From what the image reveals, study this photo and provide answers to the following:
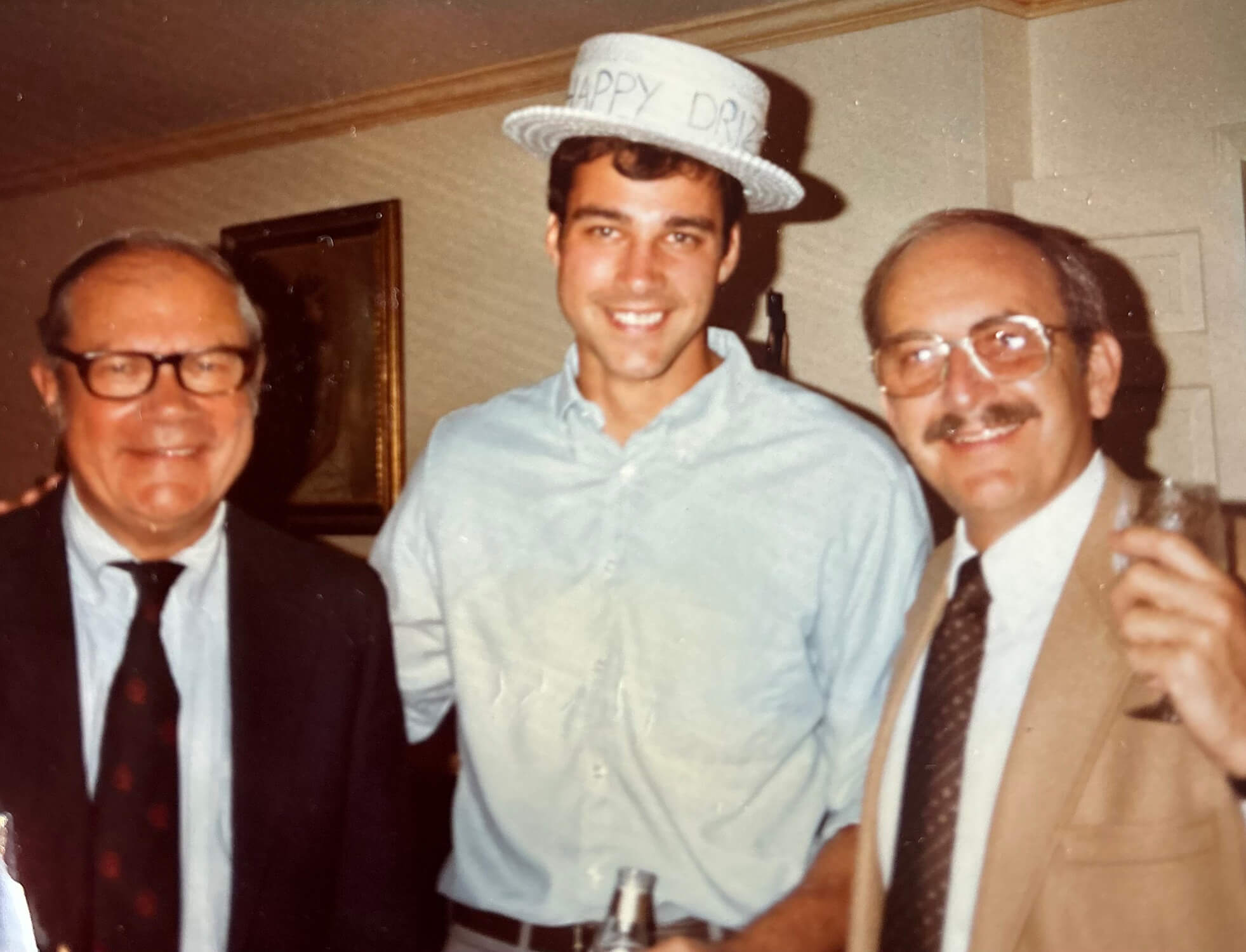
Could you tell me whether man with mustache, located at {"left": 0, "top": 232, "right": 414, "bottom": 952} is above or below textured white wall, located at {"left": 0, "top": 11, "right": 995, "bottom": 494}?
below

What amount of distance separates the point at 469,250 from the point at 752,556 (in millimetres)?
869

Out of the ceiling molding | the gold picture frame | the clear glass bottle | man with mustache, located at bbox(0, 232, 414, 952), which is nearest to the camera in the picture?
the clear glass bottle

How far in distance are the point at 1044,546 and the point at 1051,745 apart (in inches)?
8.0

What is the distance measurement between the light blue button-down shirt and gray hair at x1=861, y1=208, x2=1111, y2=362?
0.27 m

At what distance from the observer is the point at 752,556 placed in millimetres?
1205

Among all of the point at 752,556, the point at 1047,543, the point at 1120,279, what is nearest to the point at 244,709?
the point at 752,556

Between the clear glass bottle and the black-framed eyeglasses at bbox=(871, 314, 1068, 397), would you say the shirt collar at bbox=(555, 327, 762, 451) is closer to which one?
the black-framed eyeglasses at bbox=(871, 314, 1068, 397)

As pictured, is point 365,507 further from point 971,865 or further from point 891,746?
point 971,865

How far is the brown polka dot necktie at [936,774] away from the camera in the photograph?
97 cm

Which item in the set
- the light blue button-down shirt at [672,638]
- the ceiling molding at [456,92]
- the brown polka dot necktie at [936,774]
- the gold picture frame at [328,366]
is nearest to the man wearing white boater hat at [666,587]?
the light blue button-down shirt at [672,638]

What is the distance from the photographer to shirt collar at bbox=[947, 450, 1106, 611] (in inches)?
38.3

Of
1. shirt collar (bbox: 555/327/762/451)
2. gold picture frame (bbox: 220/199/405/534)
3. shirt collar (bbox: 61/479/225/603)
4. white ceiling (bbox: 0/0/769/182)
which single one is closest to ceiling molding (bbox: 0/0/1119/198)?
white ceiling (bbox: 0/0/769/182)

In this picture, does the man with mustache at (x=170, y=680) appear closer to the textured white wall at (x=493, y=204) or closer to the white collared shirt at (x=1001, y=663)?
the textured white wall at (x=493, y=204)

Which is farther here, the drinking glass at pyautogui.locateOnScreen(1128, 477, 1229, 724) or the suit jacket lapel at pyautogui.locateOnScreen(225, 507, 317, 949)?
the suit jacket lapel at pyautogui.locateOnScreen(225, 507, 317, 949)
